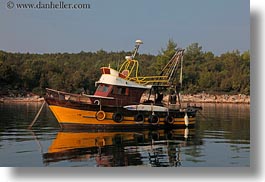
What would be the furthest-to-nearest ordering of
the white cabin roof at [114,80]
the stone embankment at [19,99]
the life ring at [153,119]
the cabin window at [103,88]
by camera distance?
the stone embankment at [19,99] → the life ring at [153,119] → the cabin window at [103,88] → the white cabin roof at [114,80]

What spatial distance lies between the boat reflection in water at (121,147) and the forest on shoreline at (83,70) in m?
9.86

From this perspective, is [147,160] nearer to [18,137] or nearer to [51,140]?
[51,140]

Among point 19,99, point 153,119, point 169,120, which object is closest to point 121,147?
point 153,119

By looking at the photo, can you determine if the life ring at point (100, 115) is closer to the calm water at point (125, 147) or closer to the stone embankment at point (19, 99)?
the calm water at point (125, 147)

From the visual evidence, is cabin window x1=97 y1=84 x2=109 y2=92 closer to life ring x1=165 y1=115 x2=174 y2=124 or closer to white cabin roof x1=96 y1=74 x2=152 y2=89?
white cabin roof x1=96 y1=74 x2=152 y2=89

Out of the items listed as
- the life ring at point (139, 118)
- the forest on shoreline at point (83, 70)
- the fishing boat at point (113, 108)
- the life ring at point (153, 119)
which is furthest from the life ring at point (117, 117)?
the forest on shoreline at point (83, 70)

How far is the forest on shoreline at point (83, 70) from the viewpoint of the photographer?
2398cm

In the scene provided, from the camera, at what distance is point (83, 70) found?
27.8 meters

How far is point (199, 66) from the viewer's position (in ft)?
88.2

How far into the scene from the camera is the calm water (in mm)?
9383

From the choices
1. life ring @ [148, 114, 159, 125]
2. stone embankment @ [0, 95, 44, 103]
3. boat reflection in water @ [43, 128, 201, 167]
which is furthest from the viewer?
stone embankment @ [0, 95, 44, 103]

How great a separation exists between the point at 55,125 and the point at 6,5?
5.92 m

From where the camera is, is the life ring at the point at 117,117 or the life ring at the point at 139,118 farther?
the life ring at the point at 139,118

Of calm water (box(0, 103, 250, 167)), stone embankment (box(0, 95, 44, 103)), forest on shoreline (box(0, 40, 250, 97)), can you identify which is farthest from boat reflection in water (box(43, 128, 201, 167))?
stone embankment (box(0, 95, 44, 103))
